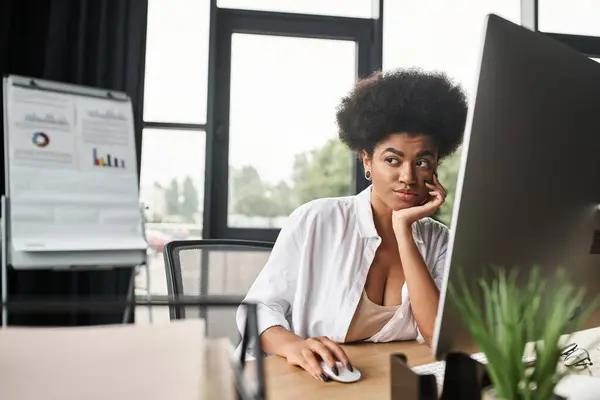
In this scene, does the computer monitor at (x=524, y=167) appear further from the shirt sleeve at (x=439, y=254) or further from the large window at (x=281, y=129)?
the large window at (x=281, y=129)

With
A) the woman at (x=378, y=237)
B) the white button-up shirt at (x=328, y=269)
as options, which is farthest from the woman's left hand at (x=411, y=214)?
the white button-up shirt at (x=328, y=269)

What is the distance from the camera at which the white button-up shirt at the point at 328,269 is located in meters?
1.06

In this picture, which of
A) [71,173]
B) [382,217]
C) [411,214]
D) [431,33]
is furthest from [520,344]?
[431,33]

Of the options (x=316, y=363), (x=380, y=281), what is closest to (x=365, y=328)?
(x=380, y=281)

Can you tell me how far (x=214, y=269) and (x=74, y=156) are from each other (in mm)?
1450

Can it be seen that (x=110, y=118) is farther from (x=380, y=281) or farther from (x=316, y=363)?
(x=316, y=363)

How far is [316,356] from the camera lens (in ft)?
2.52

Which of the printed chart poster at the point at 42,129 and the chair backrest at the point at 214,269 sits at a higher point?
the printed chart poster at the point at 42,129

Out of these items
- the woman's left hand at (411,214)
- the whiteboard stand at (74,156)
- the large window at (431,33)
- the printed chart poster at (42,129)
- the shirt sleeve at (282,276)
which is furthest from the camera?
the large window at (431,33)

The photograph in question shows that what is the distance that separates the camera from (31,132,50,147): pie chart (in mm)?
2389

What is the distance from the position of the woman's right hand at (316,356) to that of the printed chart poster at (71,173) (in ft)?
5.77

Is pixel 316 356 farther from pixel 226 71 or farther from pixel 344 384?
pixel 226 71

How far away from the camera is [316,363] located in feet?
2.45

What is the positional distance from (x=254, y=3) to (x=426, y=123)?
82.6 inches
